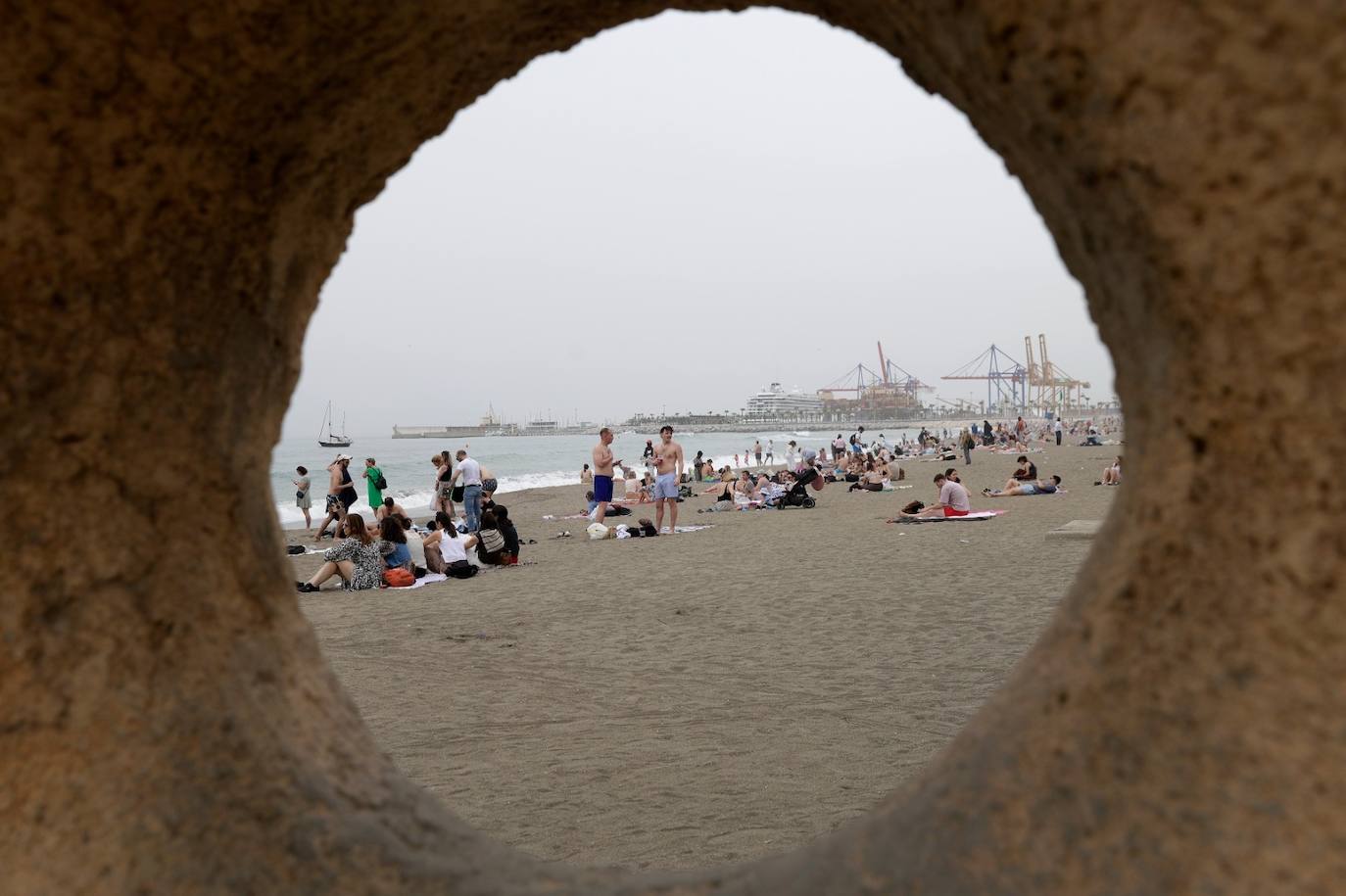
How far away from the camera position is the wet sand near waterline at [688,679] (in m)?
3.76

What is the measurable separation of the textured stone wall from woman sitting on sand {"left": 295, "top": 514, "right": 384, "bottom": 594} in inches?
303

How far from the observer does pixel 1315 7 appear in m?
1.21

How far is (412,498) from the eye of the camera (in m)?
30.0

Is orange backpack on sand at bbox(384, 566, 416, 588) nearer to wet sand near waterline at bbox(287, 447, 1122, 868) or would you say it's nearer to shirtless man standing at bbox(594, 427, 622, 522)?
wet sand near waterline at bbox(287, 447, 1122, 868)

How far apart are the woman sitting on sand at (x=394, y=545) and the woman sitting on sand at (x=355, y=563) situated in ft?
0.41

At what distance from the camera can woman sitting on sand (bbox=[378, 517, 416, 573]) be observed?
10117mm

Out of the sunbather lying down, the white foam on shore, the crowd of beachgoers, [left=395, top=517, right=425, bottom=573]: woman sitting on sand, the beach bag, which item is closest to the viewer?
the crowd of beachgoers

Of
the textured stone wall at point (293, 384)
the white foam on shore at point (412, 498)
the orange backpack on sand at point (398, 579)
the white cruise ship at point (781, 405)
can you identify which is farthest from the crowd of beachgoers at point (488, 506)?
the white cruise ship at point (781, 405)

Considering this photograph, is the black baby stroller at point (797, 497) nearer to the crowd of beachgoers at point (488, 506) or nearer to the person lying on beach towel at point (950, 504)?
the crowd of beachgoers at point (488, 506)

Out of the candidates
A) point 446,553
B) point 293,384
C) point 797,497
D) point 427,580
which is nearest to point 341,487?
point 446,553

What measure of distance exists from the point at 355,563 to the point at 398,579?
0.49 meters

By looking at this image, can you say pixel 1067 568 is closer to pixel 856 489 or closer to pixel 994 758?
pixel 994 758

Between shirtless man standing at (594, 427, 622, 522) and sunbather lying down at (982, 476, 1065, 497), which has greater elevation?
shirtless man standing at (594, 427, 622, 522)

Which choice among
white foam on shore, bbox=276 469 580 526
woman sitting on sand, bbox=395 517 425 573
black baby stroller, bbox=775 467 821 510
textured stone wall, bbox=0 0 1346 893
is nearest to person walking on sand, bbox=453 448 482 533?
woman sitting on sand, bbox=395 517 425 573
